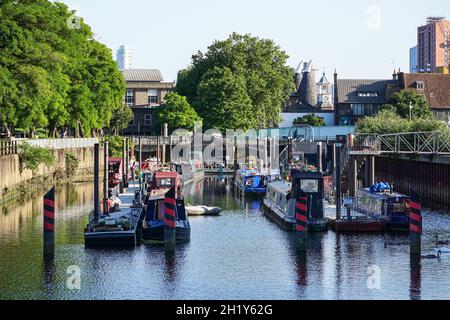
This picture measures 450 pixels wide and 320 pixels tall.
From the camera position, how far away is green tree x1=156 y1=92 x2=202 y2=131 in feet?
501

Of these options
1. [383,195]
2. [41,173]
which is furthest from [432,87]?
[383,195]

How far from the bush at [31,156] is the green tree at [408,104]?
73724 mm

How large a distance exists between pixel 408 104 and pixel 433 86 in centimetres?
1506

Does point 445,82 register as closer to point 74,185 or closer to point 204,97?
point 204,97

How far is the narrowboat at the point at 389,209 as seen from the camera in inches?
2606

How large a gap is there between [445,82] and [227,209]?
97.0 meters

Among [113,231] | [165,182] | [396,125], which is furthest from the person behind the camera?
[396,125]

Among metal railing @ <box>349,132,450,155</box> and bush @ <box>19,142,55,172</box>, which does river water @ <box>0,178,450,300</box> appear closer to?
metal railing @ <box>349,132,450,155</box>

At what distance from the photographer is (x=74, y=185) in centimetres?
10906

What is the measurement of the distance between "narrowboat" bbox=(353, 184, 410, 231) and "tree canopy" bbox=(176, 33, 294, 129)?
77.5m

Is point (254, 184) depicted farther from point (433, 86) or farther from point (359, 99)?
point (359, 99)

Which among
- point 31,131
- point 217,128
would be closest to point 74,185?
point 31,131

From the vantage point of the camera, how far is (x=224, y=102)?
149 meters

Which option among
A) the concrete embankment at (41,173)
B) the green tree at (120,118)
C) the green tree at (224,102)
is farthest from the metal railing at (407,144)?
the green tree at (120,118)
